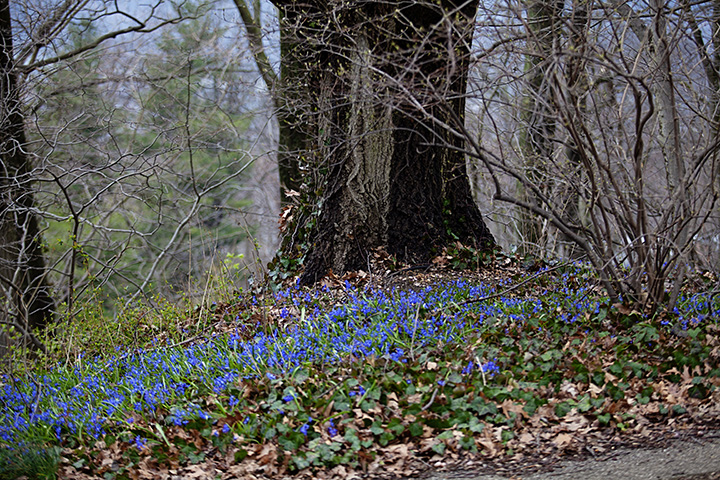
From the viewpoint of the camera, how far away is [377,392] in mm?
3455

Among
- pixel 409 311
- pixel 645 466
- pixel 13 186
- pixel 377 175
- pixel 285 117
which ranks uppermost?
pixel 285 117

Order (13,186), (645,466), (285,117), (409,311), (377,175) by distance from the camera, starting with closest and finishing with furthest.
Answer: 1. (645,466)
2. (409,311)
3. (377,175)
4. (13,186)
5. (285,117)


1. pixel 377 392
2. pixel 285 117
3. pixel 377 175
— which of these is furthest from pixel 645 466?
pixel 285 117

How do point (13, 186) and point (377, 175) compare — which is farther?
point (13, 186)

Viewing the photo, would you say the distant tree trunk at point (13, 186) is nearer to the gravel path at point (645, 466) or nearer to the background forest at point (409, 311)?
the background forest at point (409, 311)

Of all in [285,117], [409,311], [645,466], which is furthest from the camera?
[285,117]

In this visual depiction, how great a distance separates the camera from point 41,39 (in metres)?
7.30

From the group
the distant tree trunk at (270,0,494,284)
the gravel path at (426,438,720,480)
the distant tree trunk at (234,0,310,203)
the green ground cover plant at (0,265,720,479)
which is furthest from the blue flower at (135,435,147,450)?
the distant tree trunk at (234,0,310,203)

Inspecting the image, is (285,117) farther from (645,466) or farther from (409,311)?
(645,466)

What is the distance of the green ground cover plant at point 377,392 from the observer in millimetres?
3191

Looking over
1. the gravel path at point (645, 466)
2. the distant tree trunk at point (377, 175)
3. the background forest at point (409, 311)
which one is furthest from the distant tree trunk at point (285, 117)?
the gravel path at point (645, 466)

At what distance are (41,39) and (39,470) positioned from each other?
19.5 ft

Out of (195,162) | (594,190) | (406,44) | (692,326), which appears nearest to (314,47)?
(406,44)

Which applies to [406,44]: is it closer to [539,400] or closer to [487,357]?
[487,357]
